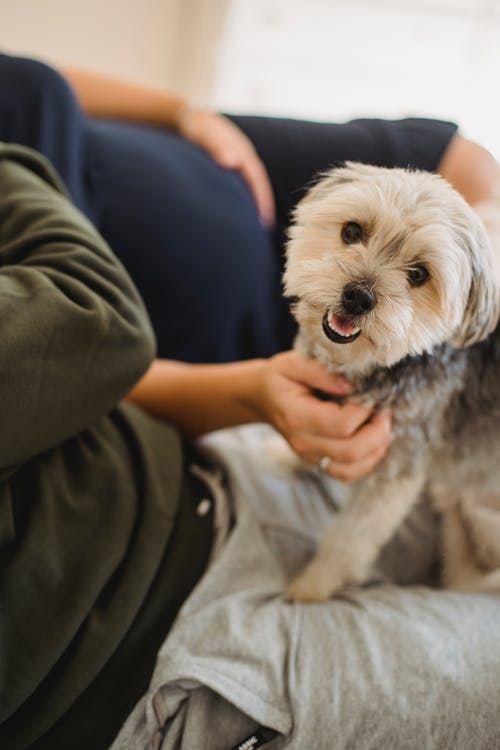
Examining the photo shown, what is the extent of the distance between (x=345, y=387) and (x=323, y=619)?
11.4 inches

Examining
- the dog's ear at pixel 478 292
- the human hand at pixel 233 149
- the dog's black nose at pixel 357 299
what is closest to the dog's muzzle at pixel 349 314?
the dog's black nose at pixel 357 299

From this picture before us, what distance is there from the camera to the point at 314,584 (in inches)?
30.8

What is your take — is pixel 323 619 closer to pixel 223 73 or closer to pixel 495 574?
pixel 495 574

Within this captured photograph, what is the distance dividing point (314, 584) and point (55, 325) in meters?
0.51

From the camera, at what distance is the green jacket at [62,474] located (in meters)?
0.55

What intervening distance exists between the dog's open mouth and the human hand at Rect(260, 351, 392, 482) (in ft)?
0.36

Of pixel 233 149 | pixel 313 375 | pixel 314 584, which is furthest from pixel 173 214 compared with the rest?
pixel 314 584

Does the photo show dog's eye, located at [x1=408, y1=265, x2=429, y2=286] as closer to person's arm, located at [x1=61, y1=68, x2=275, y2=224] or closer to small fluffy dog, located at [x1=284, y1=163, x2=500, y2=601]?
small fluffy dog, located at [x1=284, y1=163, x2=500, y2=601]

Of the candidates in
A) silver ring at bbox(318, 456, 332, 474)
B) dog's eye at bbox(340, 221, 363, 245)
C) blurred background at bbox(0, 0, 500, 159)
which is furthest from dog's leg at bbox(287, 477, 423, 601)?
blurred background at bbox(0, 0, 500, 159)

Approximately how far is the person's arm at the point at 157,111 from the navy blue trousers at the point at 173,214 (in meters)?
0.03

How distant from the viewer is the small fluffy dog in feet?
1.80

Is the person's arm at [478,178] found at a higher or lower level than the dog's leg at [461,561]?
higher

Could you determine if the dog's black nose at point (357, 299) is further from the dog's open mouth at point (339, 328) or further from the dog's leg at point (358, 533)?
the dog's leg at point (358, 533)

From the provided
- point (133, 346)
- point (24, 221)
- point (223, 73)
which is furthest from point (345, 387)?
point (223, 73)
